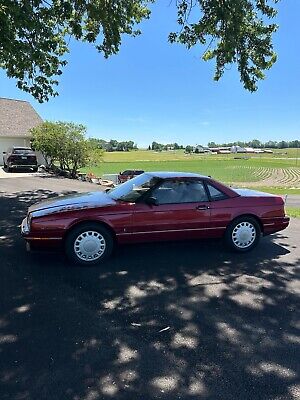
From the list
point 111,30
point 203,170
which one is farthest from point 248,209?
point 203,170

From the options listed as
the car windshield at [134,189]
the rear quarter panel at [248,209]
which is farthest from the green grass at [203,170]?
the rear quarter panel at [248,209]

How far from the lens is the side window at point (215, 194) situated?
18.6 feet

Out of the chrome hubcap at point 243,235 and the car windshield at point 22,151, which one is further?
the car windshield at point 22,151

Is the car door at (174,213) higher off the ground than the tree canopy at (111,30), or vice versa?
the tree canopy at (111,30)

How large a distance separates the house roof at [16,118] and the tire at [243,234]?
84.3 feet

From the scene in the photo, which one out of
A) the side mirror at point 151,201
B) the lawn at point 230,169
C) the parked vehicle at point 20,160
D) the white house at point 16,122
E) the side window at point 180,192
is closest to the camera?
the side mirror at point 151,201

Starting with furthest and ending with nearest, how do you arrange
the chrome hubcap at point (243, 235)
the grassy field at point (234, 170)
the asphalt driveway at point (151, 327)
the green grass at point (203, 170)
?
the green grass at point (203, 170) < the grassy field at point (234, 170) < the chrome hubcap at point (243, 235) < the asphalt driveway at point (151, 327)

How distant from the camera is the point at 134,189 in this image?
571 cm

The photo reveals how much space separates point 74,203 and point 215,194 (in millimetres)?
2374

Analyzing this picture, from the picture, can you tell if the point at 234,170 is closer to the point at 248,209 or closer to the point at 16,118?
the point at 16,118

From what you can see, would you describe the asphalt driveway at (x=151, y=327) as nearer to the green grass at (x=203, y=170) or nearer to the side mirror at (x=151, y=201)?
the side mirror at (x=151, y=201)

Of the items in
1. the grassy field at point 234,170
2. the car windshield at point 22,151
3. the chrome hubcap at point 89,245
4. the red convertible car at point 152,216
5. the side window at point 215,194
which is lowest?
the grassy field at point 234,170

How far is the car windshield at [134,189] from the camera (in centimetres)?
545

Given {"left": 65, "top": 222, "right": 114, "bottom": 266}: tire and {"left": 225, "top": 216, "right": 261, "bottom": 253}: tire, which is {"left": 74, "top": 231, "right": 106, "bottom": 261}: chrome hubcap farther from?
{"left": 225, "top": 216, "right": 261, "bottom": 253}: tire
